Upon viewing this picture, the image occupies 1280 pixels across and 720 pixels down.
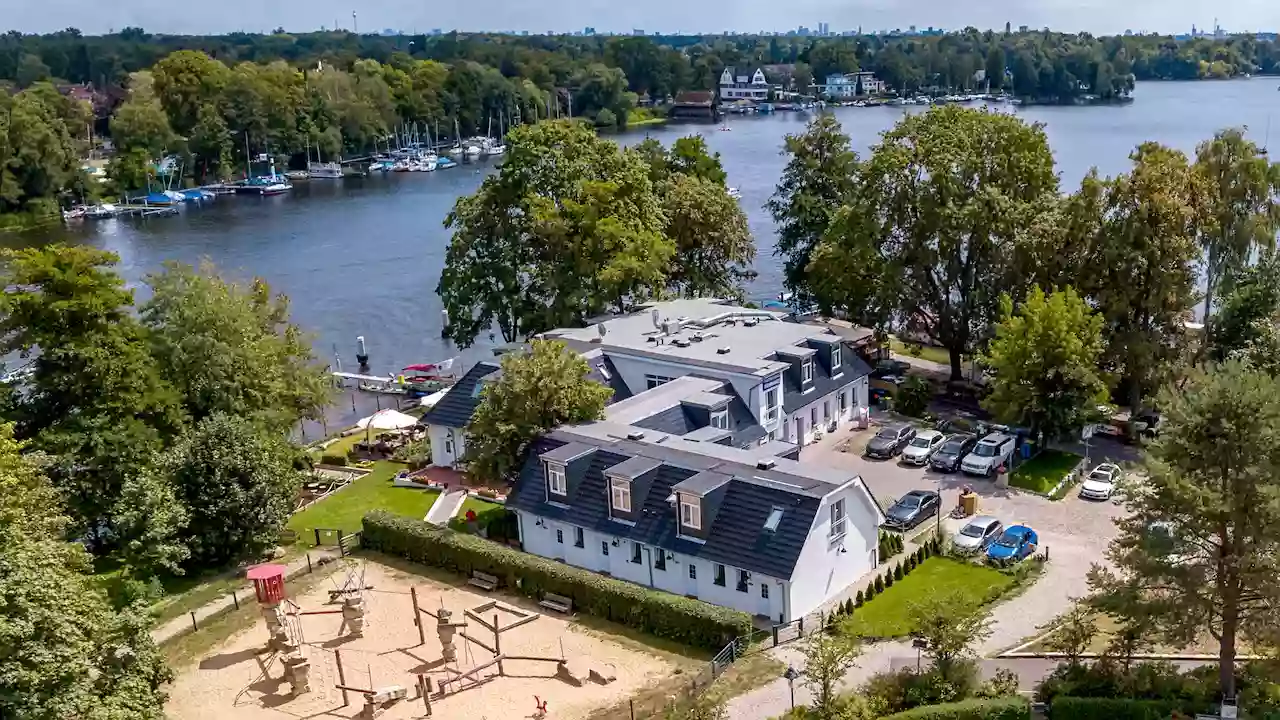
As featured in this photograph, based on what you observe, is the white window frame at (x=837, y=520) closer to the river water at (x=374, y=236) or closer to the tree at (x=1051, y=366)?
the tree at (x=1051, y=366)

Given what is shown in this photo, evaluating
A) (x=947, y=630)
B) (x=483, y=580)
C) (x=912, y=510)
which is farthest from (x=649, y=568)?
(x=947, y=630)

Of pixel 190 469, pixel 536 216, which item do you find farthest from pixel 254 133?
pixel 190 469

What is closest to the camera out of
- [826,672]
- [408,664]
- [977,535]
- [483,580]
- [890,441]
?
[826,672]

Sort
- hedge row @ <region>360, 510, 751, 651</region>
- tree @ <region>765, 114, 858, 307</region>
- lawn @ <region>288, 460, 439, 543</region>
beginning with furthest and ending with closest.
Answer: tree @ <region>765, 114, 858, 307</region> < lawn @ <region>288, 460, 439, 543</region> < hedge row @ <region>360, 510, 751, 651</region>

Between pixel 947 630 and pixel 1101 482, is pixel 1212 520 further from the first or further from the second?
pixel 1101 482

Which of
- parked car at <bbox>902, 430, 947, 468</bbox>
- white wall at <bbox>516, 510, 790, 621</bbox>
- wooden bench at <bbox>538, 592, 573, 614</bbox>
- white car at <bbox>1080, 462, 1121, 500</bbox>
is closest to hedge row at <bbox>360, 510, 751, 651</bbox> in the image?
wooden bench at <bbox>538, 592, 573, 614</bbox>

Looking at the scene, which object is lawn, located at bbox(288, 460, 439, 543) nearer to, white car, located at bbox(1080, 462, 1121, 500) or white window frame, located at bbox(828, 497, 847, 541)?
white window frame, located at bbox(828, 497, 847, 541)

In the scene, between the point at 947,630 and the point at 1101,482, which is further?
the point at 1101,482
